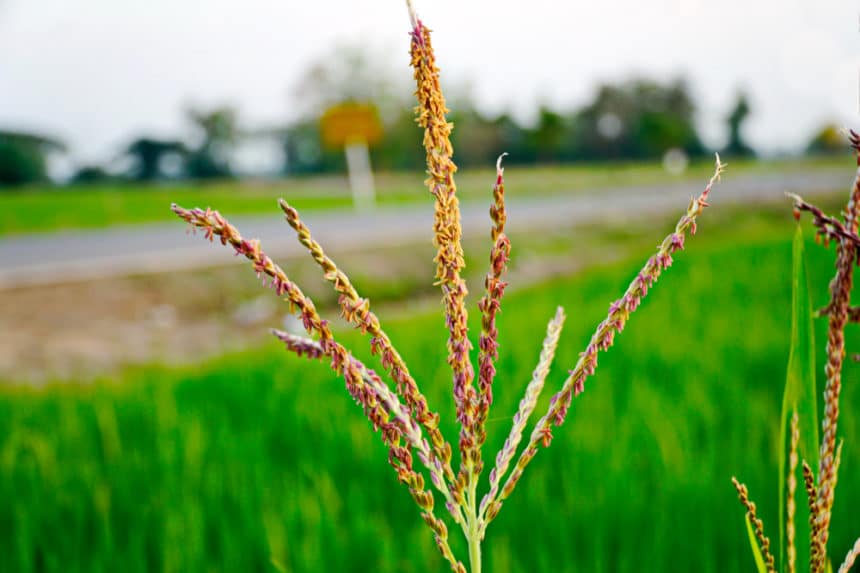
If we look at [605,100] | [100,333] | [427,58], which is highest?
[605,100]

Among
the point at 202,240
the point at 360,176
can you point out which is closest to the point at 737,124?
the point at 360,176

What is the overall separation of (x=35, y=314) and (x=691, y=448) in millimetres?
7562

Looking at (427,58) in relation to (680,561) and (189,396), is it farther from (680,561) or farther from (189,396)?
(189,396)

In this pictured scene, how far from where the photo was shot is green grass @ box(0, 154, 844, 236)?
17812 mm

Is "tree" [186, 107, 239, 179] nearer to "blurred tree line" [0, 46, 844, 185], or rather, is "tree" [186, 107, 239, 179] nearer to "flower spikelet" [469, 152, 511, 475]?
"blurred tree line" [0, 46, 844, 185]

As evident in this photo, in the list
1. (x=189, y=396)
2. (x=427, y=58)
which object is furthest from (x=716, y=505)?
(x=189, y=396)

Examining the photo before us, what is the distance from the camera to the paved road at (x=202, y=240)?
30.1ft

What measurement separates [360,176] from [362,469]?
97.0 ft

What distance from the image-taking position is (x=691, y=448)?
210cm

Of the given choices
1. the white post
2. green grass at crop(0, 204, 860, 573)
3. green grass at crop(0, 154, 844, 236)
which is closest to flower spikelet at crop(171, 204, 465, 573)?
green grass at crop(0, 204, 860, 573)

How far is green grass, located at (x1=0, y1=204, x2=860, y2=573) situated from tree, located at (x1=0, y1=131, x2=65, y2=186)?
35883mm

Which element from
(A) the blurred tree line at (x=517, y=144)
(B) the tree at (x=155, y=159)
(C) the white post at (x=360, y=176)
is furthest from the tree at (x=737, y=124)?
(B) the tree at (x=155, y=159)

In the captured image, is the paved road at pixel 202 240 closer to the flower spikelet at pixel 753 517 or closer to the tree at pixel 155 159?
the flower spikelet at pixel 753 517

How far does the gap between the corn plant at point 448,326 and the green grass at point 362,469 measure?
118 mm
